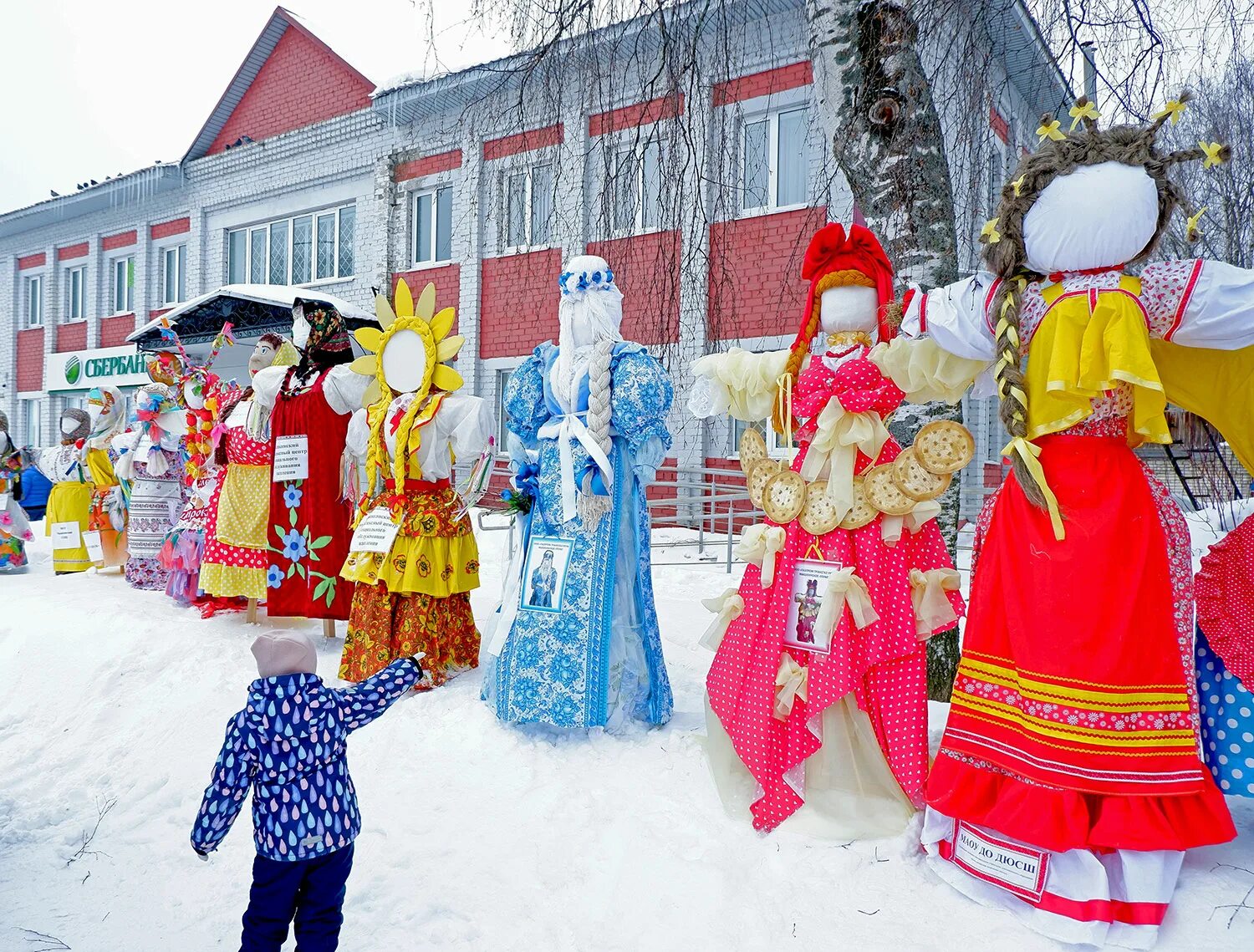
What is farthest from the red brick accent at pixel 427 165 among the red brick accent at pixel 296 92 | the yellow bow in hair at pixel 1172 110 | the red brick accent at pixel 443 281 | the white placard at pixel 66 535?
the yellow bow in hair at pixel 1172 110

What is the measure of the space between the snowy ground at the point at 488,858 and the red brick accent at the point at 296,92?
1185 centimetres

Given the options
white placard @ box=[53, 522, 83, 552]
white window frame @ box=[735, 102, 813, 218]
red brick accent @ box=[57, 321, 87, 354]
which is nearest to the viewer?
white placard @ box=[53, 522, 83, 552]

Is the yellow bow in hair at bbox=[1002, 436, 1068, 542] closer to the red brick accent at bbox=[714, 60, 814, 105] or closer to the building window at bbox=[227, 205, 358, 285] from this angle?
the red brick accent at bbox=[714, 60, 814, 105]

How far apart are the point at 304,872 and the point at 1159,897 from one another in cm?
205

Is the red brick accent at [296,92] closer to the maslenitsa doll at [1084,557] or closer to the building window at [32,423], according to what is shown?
the building window at [32,423]

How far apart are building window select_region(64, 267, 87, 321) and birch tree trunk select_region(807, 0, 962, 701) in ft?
60.1

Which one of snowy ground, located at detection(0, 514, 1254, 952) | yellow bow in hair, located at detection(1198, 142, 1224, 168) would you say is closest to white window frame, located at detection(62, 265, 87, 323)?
snowy ground, located at detection(0, 514, 1254, 952)

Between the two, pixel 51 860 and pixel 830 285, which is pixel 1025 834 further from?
pixel 51 860

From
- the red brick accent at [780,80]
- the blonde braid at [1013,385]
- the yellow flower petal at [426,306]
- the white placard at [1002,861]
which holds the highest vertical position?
the red brick accent at [780,80]

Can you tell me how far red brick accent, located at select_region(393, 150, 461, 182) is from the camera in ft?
40.3

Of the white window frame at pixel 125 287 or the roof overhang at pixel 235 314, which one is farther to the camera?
the white window frame at pixel 125 287

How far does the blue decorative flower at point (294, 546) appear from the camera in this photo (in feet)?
17.1

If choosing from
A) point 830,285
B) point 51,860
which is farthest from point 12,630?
point 830,285

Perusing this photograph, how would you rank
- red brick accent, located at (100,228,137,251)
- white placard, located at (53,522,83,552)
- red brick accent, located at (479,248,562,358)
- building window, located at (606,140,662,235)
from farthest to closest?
red brick accent, located at (100,228,137,251) → red brick accent, located at (479,248,562,358) → white placard, located at (53,522,83,552) → building window, located at (606,140,662,235)
